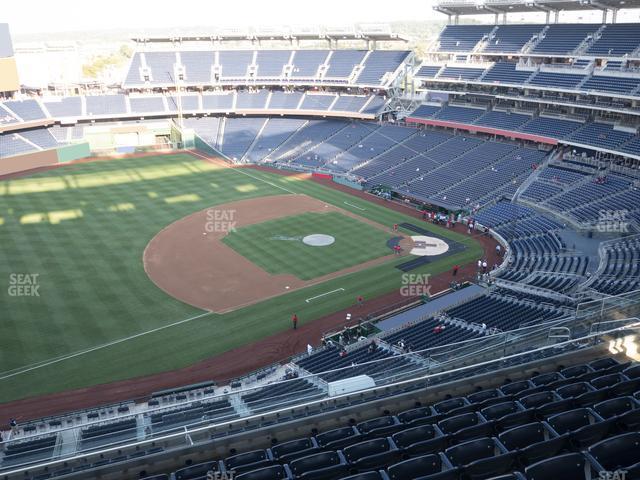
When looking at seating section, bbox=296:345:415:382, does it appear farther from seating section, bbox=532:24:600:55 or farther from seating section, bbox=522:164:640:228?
seating section, bbox=532:24:600:55

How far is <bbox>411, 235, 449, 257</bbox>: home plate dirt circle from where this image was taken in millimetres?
40031

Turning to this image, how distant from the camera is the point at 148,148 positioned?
73.4 metres

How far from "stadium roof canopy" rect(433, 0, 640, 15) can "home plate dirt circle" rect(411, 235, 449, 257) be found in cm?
2874

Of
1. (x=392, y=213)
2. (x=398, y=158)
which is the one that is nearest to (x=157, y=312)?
(x=392, y=213)

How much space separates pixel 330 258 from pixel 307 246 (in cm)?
293

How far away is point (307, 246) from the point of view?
41.2m

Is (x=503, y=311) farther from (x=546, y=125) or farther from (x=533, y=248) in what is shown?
(x=546, y=125)

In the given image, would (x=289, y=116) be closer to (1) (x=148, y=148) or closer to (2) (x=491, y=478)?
(1) (x=148, y=148)

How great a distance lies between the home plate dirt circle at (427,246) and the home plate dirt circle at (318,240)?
6472mm

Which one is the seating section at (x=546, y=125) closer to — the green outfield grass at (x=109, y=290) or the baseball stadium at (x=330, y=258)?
the baseball stadium at (x=330, y=258)

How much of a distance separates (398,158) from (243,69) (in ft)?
113
